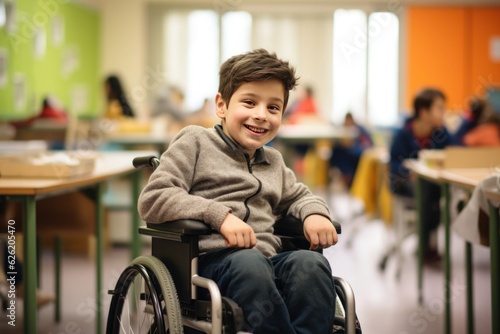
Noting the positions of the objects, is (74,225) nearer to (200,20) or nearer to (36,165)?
(36,165)

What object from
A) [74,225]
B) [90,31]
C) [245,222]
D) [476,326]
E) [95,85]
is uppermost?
[90,31]

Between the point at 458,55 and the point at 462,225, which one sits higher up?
the point at 458,55

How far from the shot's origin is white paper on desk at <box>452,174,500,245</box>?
218cm

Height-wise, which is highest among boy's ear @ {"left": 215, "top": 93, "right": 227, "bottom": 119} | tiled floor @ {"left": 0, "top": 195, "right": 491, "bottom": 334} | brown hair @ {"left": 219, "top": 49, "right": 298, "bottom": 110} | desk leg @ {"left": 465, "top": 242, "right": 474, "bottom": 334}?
brown hair @ {"left": 219, "top": 49, "right": 298, "bottom": 110}

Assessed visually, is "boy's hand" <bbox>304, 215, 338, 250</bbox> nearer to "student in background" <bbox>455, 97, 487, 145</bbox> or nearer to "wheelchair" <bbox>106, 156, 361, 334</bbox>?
"wheelchair" <bbox>106, 156, 361, 334</bbox>

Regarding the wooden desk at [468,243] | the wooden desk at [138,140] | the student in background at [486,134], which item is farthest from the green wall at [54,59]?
the wooden desk at [468,243]

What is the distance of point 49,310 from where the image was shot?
11.1 ft

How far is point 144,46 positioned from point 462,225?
954 centimetres

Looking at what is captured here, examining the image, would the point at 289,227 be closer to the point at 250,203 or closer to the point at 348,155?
the point at 250,203

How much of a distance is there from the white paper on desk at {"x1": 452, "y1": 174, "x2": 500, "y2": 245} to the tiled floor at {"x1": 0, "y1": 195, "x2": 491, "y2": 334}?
2.53ft

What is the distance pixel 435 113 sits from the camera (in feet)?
14.2

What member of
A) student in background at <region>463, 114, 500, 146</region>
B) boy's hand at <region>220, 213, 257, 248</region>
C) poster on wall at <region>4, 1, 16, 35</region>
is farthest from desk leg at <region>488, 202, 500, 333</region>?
poster on wall at <region>4, 1, 16, 35</region>

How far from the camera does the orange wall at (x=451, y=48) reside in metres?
11.3

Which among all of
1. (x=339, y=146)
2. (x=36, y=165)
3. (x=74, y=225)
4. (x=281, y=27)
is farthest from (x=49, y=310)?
(x=281, y=27)
